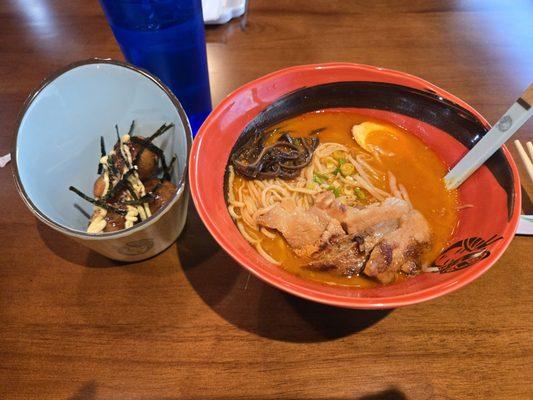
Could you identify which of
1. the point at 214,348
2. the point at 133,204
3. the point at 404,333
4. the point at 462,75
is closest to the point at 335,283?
the point at 404,333

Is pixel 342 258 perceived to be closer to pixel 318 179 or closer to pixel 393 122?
pixel 318 179

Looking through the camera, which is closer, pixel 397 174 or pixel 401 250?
pixel 401 250

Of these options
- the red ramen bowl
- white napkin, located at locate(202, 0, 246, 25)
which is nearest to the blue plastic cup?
the red ramen bowl

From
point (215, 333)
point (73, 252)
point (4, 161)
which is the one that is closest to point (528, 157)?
point (215, 333)

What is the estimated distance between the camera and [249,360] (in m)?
1.29

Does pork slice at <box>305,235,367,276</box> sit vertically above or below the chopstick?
below

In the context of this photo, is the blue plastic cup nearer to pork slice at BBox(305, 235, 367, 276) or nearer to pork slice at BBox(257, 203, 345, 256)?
pork slice at BBox(257, 203, 345, 256)

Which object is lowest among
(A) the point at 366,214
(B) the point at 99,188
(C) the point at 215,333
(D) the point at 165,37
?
(C) the point at 215,333

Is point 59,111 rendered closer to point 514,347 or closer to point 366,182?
point 366,182

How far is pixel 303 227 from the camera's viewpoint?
4.47ft

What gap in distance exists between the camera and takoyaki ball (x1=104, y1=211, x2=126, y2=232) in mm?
1369

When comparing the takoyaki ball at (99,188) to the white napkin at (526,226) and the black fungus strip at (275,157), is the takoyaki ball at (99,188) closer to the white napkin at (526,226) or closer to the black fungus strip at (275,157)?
the black fungus strip at (275,157)

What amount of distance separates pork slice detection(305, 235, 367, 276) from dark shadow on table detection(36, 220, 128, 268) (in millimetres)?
836

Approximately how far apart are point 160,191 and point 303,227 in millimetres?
608
